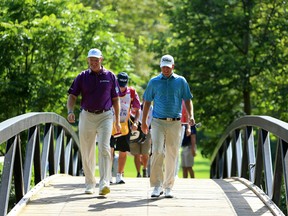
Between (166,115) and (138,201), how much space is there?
105cm

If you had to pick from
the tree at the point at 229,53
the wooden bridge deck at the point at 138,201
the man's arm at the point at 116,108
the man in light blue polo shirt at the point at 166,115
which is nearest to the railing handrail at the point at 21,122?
the wooden bridge deck at the point at 138,201

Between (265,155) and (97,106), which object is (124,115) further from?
(265,155)

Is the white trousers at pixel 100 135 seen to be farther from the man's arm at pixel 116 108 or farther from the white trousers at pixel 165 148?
the white trousers at pixel 165 148

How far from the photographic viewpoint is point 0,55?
15.7 m

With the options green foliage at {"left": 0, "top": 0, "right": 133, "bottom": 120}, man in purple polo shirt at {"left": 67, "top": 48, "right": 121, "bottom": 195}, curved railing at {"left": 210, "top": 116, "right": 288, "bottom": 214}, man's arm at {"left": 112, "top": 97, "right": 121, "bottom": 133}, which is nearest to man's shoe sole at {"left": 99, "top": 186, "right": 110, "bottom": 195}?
man in purple polo shirt at {"left": 67, "top": 48, "right": 121, "bottom": 195}

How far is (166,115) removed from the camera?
390 inches

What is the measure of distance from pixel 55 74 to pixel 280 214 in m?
9.26

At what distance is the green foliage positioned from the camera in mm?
15688

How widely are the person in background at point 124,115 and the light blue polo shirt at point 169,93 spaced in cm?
186

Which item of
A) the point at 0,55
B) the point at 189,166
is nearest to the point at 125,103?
the point at 0,55

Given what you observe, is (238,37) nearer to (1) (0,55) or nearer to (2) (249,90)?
(2) (249,90)

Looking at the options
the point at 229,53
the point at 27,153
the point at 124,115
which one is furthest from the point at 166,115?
the point at 229,53

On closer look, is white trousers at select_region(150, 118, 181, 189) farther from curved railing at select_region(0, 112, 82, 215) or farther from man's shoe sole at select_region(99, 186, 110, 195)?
curved railing at select_region(0, 112, 82, 215)

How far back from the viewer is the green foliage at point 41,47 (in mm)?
15688
